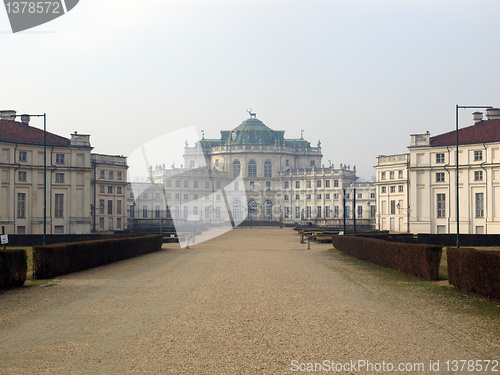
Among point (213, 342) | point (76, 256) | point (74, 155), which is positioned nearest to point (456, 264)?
point (213, 342)

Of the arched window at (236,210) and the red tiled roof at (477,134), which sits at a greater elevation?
the red tiled roof at (477,134)

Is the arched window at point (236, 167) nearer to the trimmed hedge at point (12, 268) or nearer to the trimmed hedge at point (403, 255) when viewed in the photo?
the trimmed hedge at point (403, 255)

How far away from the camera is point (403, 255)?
25.2 meters

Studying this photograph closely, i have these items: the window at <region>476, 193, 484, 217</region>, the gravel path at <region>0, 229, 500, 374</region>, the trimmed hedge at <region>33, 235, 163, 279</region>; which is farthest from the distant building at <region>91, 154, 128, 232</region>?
the gravel path at <region>0, 229, 500, 374</region>

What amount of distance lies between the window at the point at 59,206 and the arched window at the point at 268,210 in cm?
8103

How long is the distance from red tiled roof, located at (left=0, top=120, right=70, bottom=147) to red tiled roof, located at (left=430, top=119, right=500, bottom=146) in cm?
4342

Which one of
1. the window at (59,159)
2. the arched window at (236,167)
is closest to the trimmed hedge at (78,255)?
the window at (59,159)

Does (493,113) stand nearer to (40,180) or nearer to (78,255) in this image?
(40,180)

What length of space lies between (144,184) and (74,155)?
6630 centimetres

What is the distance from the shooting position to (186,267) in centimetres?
2867

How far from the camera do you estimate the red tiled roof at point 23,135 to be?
61.9m

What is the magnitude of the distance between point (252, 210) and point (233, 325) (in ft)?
431

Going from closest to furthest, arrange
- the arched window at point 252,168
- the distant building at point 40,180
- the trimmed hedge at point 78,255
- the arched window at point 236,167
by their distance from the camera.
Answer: the trimmed hedge at point 78,255 → the distant building at point 40,180 → the arched window at point 252,168 → the arched window at point 236,167

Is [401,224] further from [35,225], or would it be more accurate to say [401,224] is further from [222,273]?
[222,273]
